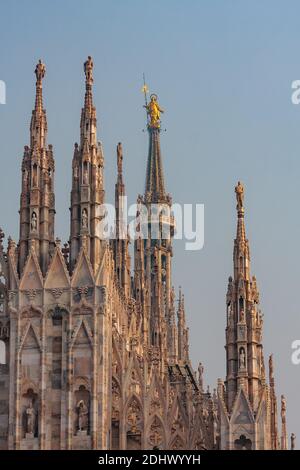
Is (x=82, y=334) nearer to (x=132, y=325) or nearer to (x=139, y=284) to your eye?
(x=132, y=325)

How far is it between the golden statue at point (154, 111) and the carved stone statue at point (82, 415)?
52.3 meters

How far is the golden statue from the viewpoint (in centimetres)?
10669

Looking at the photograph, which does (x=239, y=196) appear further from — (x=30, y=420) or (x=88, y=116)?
(x=30, y=420)

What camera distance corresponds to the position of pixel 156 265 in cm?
9488

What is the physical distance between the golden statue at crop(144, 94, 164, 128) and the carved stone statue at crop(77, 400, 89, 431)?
5230cm

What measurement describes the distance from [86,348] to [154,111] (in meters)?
52.2

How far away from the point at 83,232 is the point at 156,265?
1465 inches

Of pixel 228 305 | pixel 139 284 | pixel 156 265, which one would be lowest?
pixel 228 305

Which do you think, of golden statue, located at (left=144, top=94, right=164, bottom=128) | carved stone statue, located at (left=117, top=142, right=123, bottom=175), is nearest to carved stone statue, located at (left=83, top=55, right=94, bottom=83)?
carved stone statue, located at (left=117, top=142, right=123, bottom=175)

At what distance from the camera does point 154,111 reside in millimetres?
107062

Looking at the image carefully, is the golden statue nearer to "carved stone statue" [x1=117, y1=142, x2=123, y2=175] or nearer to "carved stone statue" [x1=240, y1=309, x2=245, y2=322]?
"carved stone statue" [x1=117, y1=142, x2=123, y2=175]

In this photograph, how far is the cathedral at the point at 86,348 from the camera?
56062 millimetres

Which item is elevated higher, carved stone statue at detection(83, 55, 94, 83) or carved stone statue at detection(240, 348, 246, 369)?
carved stone statue at detection(83, 55, 94, 83)
